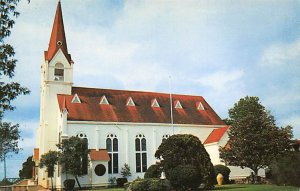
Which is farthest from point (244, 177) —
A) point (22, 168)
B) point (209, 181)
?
point (22, 168)

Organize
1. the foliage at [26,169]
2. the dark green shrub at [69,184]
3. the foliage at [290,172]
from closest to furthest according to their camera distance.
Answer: the foliage at [290,172] → the dark green shrub at [69,184] → the foliage at [26,169]

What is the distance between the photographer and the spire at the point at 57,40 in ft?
186

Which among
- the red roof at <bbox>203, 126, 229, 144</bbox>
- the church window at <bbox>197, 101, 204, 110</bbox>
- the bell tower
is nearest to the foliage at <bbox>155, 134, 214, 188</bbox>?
the red roof at <bbox>203, 126, 229, 144</bbox>

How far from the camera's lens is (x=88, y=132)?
171 feet

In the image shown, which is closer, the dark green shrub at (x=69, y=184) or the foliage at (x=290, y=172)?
the foliage at (x=290, y=172)

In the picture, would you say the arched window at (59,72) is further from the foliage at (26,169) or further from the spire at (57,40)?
the foliage at (26,169)

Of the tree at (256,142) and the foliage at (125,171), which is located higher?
the tree at (256,142)

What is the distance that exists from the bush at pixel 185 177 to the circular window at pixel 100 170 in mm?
18184

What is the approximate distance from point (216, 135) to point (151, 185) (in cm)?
2603

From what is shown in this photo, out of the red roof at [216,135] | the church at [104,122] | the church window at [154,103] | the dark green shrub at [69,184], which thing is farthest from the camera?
the church window at [154,103]

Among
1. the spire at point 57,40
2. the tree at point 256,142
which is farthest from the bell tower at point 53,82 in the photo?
the tree at point 256,142

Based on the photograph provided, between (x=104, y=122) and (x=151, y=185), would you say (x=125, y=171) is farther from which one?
(x=151, y=185)

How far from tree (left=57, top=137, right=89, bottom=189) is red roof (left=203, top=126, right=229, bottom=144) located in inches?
797

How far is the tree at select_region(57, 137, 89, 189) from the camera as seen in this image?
43969 millimetres
